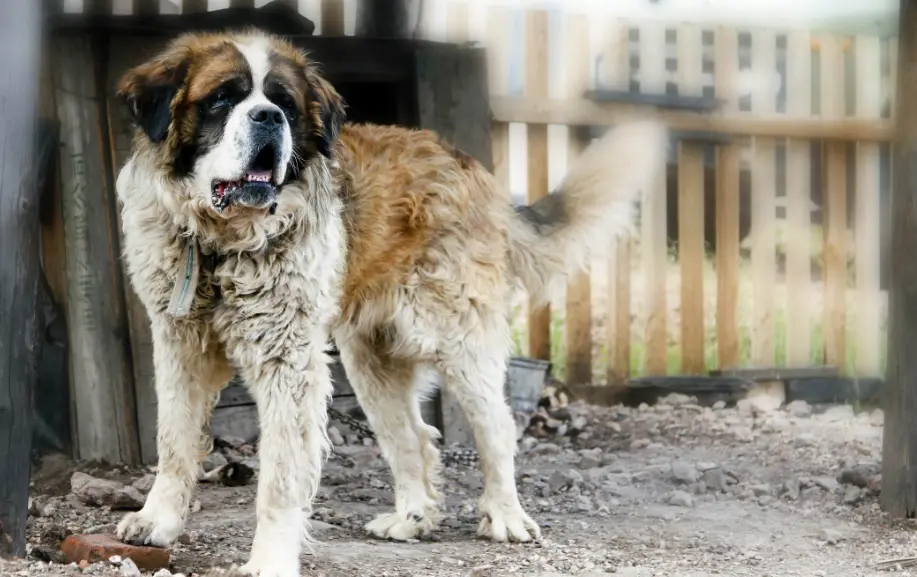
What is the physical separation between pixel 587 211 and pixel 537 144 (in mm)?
2437

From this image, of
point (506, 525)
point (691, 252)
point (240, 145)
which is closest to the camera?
point (240, 145)

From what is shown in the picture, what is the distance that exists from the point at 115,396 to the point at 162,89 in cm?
220

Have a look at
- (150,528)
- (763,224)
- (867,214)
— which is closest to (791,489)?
(150,528)

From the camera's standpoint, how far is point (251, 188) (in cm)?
362

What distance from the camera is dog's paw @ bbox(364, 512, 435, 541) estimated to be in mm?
4414

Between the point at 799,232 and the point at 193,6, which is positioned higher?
the point at 193,6

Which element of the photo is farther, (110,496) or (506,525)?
(110,496)

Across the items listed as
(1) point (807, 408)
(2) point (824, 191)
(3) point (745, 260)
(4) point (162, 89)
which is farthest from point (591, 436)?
(4) point (162, 89)

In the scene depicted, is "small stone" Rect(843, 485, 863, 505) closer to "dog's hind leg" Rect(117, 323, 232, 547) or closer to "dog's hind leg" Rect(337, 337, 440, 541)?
"dog's hind leg" Rect(337, 337, 440, 541)

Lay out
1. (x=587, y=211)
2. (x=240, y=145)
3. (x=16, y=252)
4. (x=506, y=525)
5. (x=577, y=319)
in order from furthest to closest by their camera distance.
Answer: (x=577, y=319)
(x=587, y=211)
(x=506, y=525)
(x=240, y=145)
(x=16, y=252)

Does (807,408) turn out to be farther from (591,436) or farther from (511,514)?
(511,514)

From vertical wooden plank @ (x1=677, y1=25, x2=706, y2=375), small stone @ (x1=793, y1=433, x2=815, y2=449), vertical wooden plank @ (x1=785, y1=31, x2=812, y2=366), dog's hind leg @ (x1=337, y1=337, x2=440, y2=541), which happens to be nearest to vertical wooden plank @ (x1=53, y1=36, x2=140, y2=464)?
dog's hind leg @ (x1=337, y1=337, x2=440, y2=541)

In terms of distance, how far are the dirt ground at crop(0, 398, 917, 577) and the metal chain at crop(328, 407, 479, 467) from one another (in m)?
0.08

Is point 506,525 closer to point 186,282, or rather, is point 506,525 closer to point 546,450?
point 186,282
